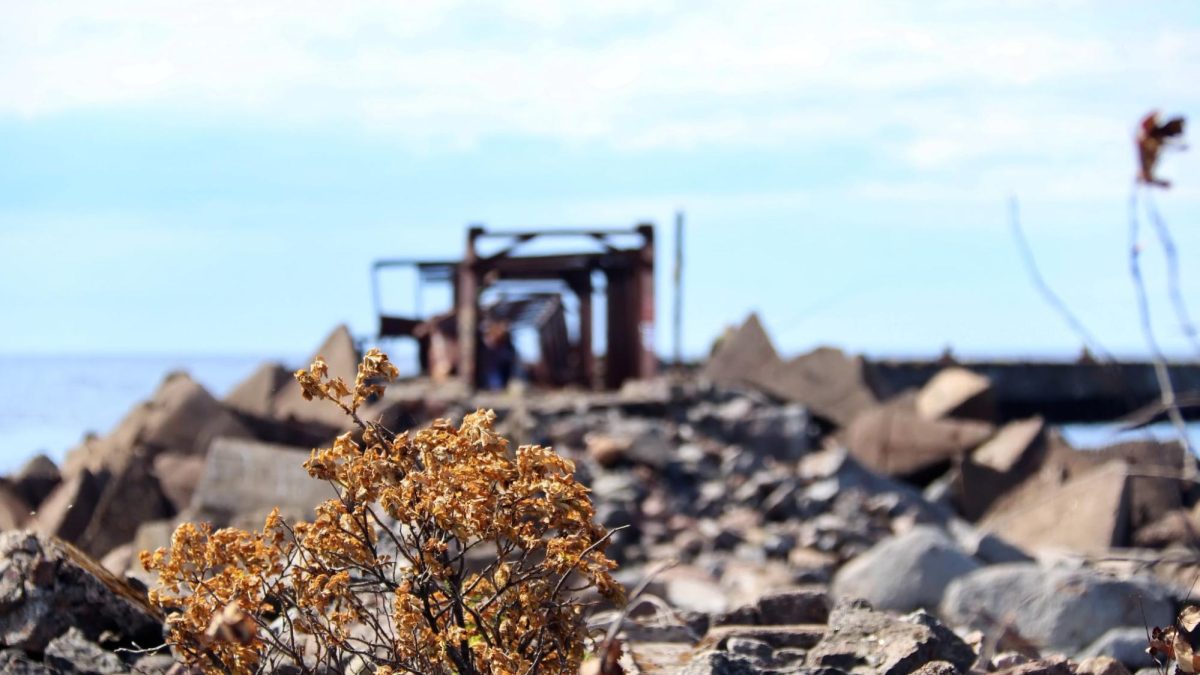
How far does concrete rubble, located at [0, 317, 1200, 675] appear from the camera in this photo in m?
4.47

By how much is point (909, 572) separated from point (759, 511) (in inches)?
143

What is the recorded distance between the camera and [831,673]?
13.7 feet

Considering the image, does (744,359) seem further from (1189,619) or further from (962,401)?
(1189,619)

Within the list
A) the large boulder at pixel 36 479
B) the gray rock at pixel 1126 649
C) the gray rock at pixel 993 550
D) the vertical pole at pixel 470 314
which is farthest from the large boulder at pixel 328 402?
the gray rock at pixel 1126 649

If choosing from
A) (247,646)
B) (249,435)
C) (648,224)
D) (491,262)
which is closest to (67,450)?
(249,435)

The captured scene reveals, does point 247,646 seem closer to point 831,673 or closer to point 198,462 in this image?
point 831,673

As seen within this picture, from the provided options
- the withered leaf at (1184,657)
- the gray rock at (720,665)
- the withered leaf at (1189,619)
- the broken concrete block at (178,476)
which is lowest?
the broken concrete block at (178,476)

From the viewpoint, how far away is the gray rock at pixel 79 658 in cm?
422

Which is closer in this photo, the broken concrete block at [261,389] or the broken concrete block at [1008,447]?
the broken concrete block at [261,389]

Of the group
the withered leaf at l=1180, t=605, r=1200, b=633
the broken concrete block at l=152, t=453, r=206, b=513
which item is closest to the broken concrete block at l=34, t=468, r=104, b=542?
the broken concrete block at l=152, t=453, r=206, b=513

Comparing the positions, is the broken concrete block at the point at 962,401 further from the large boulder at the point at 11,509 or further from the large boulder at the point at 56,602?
the large boulder at the point at 56,602

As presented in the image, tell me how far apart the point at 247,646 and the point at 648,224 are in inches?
579

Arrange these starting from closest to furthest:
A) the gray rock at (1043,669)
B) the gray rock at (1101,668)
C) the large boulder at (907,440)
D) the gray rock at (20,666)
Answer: the gray rock at (20,666)
the gray rock at (1043,669)
the gray rock at (1101,668)
the large boulder at (907,440)

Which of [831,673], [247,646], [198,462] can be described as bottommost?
[198,462]
